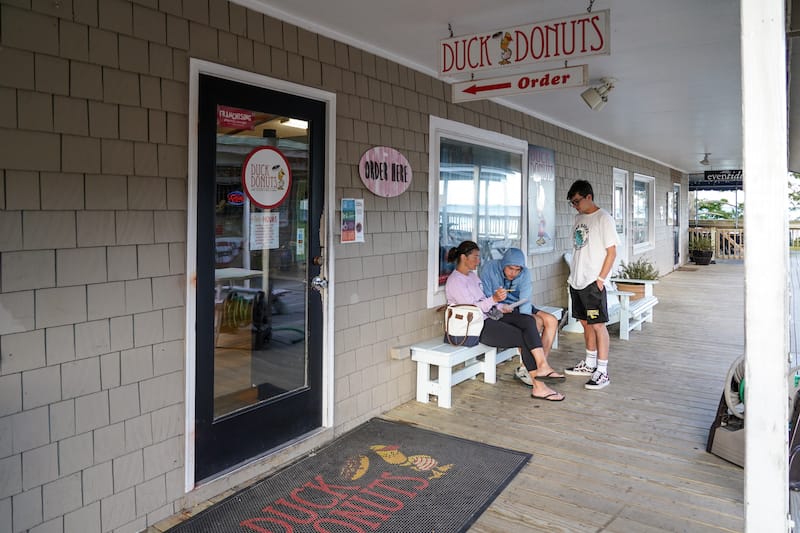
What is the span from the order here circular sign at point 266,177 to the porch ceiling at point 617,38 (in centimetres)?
76

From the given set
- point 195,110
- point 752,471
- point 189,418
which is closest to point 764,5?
point 752,471

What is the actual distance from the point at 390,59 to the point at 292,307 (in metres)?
1.88

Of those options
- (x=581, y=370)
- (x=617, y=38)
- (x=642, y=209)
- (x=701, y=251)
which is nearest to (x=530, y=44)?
(x=617, y=38)

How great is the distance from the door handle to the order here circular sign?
53 cm

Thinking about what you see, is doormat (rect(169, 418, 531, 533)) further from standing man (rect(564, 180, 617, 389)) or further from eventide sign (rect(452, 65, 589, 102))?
eventide sign (rect(452, 65, 589, 102))

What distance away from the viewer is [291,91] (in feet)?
10.8

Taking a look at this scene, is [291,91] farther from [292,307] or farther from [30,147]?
[30,147]

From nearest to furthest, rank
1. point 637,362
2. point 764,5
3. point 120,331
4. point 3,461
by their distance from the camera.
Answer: point 764,5, point 3,461, point 120,331, point 637,362

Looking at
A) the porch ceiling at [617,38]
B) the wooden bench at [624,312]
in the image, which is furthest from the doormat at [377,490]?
the wooden bench at [624,312]

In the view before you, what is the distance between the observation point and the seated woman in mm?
4383

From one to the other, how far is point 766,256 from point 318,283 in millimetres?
2389

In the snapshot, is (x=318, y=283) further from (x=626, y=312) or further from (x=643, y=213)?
(x=643, y=213)

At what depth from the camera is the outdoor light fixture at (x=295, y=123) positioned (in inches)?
128

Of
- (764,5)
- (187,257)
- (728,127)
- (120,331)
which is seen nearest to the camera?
(764,5)
